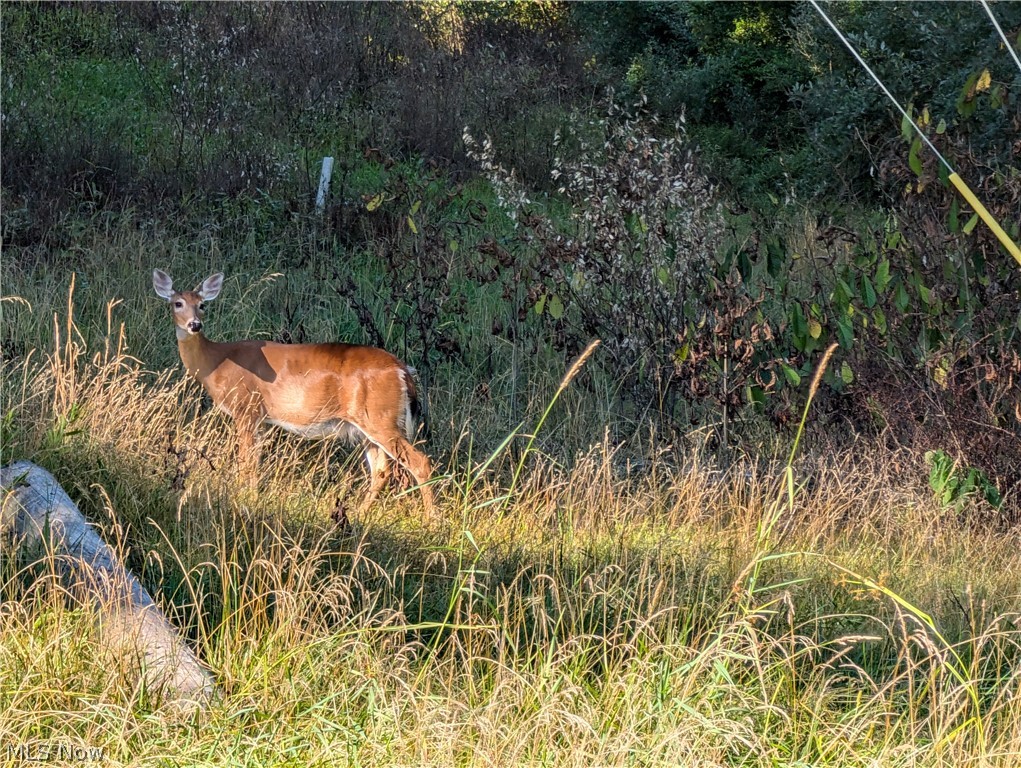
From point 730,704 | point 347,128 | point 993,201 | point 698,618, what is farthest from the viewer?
point 347,128

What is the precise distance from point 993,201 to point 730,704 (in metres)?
3.79

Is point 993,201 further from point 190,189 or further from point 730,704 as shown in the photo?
point 190,189

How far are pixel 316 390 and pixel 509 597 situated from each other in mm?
2412

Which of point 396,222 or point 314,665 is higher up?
point 314,665

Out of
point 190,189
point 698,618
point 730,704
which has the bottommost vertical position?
point 190,189

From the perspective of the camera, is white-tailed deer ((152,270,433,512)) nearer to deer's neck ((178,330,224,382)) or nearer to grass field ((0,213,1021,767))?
deer's neck ((178,330,224,382))

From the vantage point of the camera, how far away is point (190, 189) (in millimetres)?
11180

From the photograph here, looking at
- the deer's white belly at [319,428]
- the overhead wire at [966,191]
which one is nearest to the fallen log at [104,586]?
the deer's white belly at [319,428]

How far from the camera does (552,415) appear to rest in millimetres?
7188

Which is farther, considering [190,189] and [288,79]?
[288,79]

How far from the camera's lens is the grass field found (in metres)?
3.29

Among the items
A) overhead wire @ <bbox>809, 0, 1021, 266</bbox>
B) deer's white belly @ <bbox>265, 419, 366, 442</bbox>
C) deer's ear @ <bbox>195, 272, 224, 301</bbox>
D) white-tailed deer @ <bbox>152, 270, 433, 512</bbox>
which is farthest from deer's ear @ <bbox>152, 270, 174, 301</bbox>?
overhead wire @ <bbox>809, 0, 1021, 266</bbox>

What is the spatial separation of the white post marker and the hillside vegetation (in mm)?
128

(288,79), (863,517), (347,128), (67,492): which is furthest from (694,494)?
(288,79)
